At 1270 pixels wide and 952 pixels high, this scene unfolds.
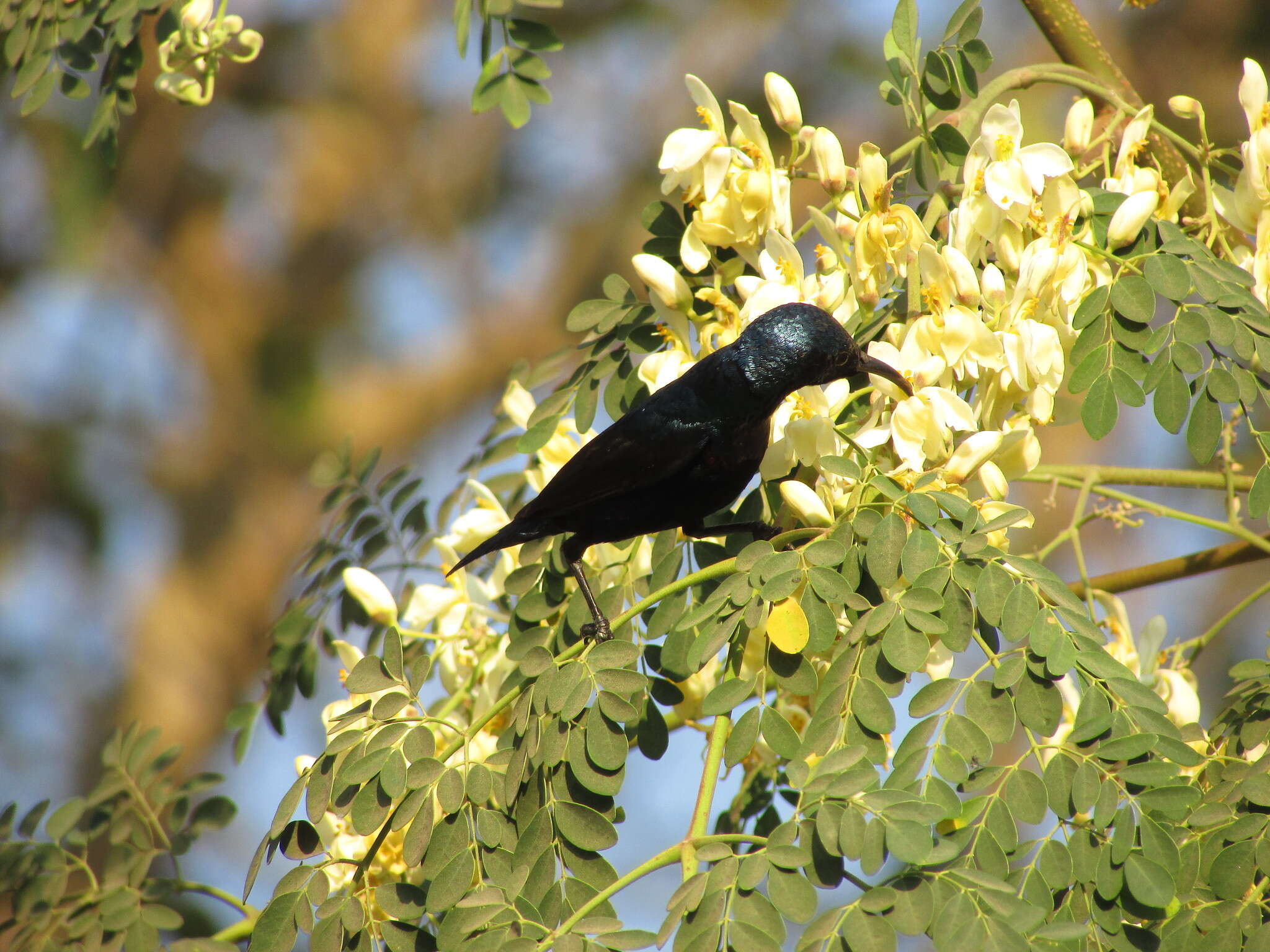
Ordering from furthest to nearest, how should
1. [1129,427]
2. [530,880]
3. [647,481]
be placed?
[1129,427]
[647,481]
[530,880]

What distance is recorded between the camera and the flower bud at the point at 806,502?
139 centimetres

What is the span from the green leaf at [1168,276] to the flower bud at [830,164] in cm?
39

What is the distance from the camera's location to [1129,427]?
19.0 ft

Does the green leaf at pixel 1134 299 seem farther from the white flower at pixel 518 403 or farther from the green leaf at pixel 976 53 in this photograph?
the white flower at pixel 518 403

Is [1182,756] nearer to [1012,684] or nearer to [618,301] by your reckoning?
[1012,684]

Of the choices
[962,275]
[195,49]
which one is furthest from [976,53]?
[195,49]

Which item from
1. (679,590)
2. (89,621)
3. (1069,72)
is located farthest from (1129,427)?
(89,621)

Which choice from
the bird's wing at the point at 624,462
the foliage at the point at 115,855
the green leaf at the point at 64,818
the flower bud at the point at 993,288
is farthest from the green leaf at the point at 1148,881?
the green leaf at the point at 64,818

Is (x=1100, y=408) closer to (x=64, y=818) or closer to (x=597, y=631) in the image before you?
(x=597, y=631)

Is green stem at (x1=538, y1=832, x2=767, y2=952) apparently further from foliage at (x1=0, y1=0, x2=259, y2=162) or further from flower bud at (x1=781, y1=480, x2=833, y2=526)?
foliage at (x1=0, y1=0, x2=259, y2=162)

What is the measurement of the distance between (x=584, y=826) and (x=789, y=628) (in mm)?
332

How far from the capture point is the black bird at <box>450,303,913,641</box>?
156 centimetres

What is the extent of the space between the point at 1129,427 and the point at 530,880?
5152mm

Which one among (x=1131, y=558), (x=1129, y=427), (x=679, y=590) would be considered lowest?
(x=1131, y=558)
